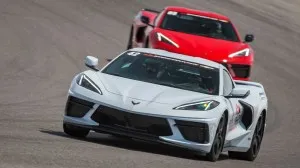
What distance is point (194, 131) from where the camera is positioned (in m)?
11.4

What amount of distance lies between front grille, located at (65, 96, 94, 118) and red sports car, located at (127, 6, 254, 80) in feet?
25.3

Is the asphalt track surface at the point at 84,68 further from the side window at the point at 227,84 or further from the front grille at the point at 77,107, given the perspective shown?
the side window at the point at 227,84

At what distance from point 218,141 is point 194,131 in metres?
0.55

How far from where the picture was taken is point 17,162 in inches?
346

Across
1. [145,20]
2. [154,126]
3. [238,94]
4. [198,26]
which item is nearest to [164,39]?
[198,26]

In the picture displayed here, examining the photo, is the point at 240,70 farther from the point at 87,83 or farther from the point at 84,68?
the point at 87,83

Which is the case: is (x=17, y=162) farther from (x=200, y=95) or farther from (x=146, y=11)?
(x=146, y=11)

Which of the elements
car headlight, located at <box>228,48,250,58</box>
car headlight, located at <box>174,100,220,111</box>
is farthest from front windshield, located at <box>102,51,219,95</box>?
car headlight, located at <box>228,48,250,58</box>

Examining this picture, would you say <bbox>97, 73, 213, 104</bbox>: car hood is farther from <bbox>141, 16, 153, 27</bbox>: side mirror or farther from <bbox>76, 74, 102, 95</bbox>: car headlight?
<bbox>141, 16, 153, 27</bbox>: side mirror

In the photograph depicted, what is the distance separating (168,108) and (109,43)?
47.2 feet

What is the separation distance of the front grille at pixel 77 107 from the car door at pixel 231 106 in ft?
5.20

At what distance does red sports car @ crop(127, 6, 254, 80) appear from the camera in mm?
19516

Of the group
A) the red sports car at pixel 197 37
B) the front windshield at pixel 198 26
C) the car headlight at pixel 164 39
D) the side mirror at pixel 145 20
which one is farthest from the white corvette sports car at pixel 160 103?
the side mirror at pixel 145 20

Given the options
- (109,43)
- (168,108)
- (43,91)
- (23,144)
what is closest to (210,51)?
(43,91)
